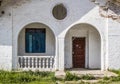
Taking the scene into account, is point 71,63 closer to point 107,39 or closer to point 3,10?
point 107,39

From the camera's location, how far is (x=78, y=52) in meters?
27.1

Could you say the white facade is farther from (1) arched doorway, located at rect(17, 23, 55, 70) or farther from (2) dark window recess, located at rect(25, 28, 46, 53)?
(2) dark window recess, located at rect(25, 28, 46, 53)

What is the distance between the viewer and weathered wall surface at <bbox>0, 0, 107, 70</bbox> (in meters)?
25.0

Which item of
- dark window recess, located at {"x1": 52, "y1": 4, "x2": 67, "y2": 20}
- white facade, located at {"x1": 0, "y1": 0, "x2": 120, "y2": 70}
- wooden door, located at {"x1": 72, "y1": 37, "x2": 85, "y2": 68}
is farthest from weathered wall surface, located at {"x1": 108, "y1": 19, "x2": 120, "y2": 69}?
dark window recess, located at {"x1": 52, "y1": 4, "x2": 67, "y2": 20}

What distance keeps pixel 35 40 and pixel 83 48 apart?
138 inches

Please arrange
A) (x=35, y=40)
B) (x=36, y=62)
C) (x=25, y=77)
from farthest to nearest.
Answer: (x=35, y=40) → (x=36, y=62) → (x=25, y=77)

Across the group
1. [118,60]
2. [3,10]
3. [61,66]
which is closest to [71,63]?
[61,66]

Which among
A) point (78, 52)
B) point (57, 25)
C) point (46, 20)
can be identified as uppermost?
point (46, 20)

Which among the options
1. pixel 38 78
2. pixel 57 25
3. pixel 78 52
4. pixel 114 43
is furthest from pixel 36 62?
pixel 114 43

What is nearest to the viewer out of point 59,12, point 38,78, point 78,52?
point 38,78

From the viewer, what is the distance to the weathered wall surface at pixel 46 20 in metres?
25.0

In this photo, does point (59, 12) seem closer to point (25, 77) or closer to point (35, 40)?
point (35, 40)

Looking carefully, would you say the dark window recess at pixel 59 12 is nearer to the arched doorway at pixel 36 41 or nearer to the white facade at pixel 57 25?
the white facade at pixel 57 25

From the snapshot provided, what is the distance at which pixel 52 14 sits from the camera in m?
25.2
